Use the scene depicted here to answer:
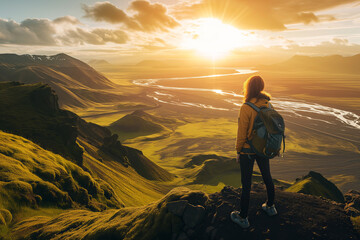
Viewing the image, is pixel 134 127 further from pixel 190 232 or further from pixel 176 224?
pixel 190 232

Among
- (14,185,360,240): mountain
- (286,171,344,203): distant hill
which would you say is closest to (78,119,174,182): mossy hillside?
(286,171,344,203): distant hill

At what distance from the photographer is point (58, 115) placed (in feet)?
104

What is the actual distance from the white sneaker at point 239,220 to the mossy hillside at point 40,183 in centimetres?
1287

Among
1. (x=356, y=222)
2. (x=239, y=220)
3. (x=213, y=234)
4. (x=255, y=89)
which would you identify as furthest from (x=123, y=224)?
(x=356, y=222)

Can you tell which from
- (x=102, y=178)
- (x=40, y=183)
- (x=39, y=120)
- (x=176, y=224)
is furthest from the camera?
(x=102, y=178)

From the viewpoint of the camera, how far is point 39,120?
92.3ft

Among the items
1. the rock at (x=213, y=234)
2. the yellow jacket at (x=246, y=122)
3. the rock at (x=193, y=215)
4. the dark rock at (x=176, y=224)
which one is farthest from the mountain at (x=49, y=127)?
the yellow jacket at (x=246, y=122)

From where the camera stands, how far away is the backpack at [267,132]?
19.8 feet

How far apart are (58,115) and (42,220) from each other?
837 inches

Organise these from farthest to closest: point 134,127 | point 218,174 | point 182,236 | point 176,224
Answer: point 134,127 < point 218,174 < point 176,224 < point 182,236

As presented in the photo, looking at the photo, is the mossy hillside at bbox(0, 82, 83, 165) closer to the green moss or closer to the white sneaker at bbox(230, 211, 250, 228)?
the white sneaker at bbox(230, 211, 250, 228)

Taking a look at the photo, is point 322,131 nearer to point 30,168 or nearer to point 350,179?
point 350,179

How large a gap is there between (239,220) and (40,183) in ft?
47.3

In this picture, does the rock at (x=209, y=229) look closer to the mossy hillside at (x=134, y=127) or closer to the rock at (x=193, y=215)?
the rock at (x=193, y=215)
